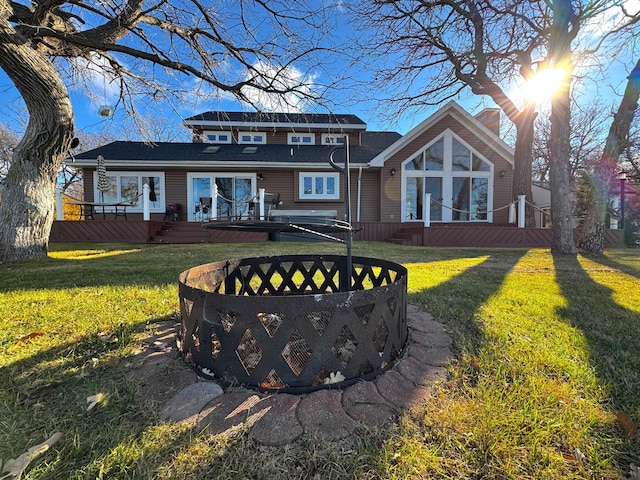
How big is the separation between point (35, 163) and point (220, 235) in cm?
509

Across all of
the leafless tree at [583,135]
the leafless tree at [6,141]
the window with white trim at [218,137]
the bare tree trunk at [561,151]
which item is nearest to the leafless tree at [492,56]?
the bare tree trunk at [561,151]

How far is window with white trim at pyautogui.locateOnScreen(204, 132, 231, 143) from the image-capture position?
15758 millimetres

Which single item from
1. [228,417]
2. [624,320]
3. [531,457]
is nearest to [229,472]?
[228,417]

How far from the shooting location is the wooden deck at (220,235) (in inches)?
376

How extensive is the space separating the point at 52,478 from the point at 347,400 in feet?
3.85

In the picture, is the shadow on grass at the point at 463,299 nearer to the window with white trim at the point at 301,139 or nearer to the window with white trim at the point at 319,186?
the window with white trim at the point at 319,186

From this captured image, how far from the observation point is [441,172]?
12414mm

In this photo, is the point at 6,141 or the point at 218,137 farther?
the point at 6,141

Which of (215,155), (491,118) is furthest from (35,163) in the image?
(491,118)

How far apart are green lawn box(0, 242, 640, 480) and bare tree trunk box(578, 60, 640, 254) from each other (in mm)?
6500

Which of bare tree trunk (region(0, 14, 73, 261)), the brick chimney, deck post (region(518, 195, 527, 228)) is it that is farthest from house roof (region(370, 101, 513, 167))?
Answer: bare tree trunk (region(0, 14, 73, 261))

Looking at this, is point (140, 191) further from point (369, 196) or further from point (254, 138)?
point (369, 196)

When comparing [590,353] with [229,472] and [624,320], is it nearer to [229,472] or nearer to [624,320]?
[624,320]

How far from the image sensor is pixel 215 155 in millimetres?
13086
